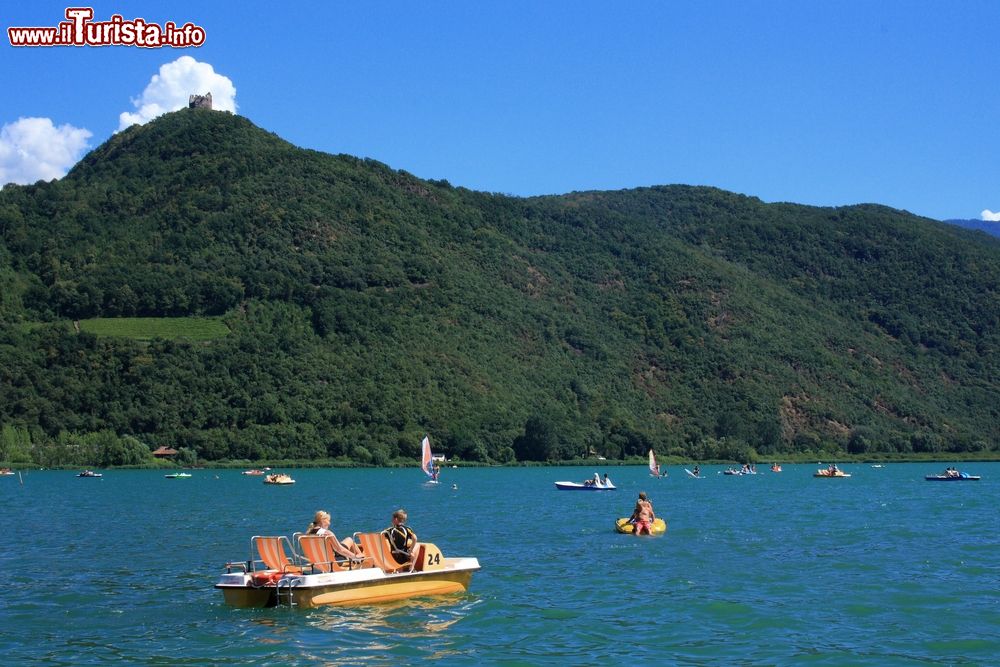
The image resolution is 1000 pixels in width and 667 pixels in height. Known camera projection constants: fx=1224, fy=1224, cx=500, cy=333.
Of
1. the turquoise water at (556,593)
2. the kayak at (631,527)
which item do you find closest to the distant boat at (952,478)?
the turquoise water at (556,593)

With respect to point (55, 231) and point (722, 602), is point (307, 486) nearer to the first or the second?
point (722, 602)

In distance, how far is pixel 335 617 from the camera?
2619 cm

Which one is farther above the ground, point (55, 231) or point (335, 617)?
point (55, 231)

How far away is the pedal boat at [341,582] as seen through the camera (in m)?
26.4

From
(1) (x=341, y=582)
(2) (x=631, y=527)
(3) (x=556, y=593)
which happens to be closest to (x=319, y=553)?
(1) (x=341, y=582)

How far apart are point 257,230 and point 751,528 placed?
159013 millimetres

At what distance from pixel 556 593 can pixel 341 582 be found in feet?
19.3

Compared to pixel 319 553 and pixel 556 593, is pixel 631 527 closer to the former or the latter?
pixel 556 593

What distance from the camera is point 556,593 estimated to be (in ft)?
98.6

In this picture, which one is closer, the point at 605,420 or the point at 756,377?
the point at 605,420

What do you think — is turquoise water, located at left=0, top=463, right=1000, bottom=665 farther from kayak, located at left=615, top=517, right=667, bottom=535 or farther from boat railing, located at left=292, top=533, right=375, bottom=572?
boat railing, located at left=292, top=533, right=375, bottom=572

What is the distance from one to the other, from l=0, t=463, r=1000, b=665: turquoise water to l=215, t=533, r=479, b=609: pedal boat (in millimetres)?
352

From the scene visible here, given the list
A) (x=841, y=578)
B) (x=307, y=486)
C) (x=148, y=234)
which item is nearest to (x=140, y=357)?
(x=148, y=234)

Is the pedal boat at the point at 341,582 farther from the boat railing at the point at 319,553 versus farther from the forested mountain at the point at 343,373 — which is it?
the forested mountain at the point at 343,373
